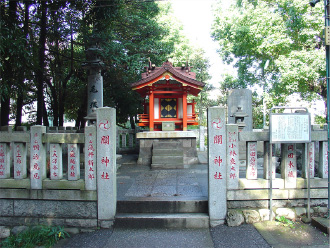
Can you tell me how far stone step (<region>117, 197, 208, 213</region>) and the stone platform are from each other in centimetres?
443

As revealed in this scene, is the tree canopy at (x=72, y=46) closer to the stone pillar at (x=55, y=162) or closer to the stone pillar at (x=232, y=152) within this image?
the stone pillar at (x=55, y=162)

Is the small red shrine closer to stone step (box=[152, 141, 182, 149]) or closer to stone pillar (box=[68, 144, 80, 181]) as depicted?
stone step (box=[152, 141, 182, 149])

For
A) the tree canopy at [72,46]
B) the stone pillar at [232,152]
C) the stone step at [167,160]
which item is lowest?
the stone step at [167,160]

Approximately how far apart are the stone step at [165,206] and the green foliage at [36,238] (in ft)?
3.61

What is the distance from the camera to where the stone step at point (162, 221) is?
4.04 meters

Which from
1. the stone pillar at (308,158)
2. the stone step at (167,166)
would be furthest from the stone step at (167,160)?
the stone pillar at (308,158)

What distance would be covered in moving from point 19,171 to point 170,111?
694 centimetres

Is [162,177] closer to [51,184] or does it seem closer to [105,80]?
[51,184]

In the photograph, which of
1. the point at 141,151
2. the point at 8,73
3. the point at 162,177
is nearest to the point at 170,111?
the point at 141,151

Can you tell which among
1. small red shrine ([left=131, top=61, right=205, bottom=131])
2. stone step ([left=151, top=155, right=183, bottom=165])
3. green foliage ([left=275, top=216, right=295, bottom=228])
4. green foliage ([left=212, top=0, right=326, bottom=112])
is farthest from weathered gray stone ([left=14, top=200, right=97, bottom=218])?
green foliage ([left=212, top=0, right=326, bottom=112])

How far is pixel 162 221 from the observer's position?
4051 mm

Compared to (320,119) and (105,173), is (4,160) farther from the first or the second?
(320,119)

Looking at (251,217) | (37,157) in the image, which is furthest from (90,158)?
(251,217)

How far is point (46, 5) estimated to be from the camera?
947 cm
